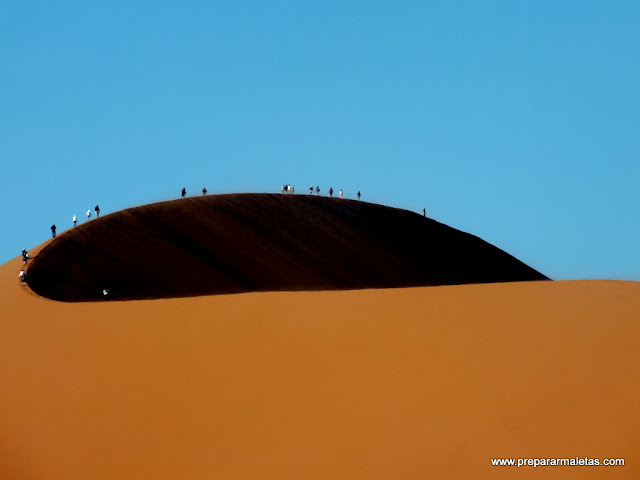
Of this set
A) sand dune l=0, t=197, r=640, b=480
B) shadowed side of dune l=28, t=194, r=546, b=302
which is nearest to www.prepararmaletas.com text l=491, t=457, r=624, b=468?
sand dune l=0, t=197, r=640, b=480

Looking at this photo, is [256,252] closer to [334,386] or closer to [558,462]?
[334,386]

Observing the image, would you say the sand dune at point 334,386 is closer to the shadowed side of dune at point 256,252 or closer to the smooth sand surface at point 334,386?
the smooth sand surface at point 334,386

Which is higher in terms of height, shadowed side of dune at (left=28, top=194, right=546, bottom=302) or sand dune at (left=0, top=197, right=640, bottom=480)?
shadowed side of dune at (left=28, top=194, right=546, bottom=302)

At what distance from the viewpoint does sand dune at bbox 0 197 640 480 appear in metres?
14.7

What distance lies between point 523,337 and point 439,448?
4.37m

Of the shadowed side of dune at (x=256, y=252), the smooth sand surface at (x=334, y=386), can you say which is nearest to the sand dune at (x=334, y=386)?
the smooth sand surface at (x=334, y=386)

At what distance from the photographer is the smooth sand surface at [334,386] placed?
1466 centimetres

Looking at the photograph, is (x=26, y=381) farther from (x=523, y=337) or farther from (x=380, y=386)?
(x=523, y=337)

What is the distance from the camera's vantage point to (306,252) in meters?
52.3

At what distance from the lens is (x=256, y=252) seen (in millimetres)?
49500

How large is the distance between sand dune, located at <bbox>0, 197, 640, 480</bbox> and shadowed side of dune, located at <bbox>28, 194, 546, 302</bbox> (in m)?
14.4

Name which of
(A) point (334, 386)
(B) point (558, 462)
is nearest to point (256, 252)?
(A) point (334, 386)

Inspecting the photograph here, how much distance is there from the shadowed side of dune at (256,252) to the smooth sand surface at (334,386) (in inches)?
569

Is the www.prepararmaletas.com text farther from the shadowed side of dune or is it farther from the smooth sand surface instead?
the shadowed side of dune
